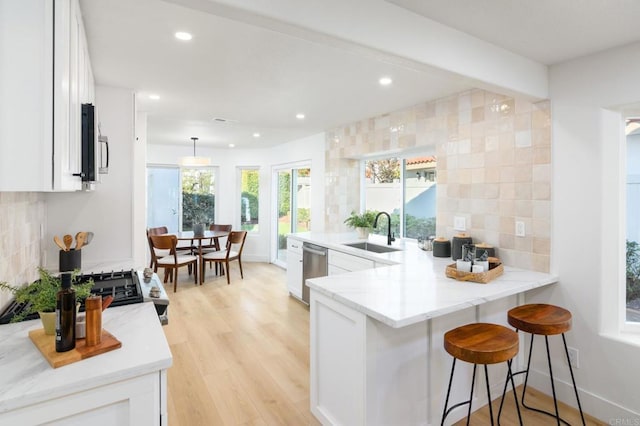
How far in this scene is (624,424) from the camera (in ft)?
6.79

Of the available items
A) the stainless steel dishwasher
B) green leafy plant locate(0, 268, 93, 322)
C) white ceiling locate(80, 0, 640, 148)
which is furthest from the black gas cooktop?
the stainless steel dishwasher

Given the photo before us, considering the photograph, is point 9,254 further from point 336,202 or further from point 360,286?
point 336,202

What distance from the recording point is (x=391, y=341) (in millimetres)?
1863

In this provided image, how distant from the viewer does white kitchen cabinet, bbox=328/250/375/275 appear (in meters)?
3.20

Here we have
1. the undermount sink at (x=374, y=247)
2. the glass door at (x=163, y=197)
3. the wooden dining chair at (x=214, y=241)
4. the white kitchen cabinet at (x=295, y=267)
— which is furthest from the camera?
the glass door at (x=163, y=197)

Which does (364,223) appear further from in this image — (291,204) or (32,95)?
(32,95)

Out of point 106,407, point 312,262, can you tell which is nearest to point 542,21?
point 106,407

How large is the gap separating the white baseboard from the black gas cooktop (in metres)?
2.72

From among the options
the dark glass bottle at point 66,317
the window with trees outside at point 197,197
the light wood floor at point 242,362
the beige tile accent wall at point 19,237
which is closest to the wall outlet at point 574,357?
the light wood floor at point 242,362

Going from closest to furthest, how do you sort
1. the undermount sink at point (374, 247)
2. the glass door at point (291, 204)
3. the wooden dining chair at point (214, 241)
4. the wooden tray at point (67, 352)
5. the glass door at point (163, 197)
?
the wooden tray at point (67, 352)
the undermount sink at point (374, 247)
the wooden dining chair at point (214, 241)
the glass door at point (291, 204)
the glass door at point (163, 197)

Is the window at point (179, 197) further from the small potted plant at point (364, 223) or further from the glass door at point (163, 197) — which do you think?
the small potted plant at point (364, 223)

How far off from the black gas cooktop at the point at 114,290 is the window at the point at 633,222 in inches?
118

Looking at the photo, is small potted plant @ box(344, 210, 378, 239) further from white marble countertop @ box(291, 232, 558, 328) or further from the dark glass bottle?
the dark glass bottle

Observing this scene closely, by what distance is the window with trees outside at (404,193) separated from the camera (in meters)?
3.81
